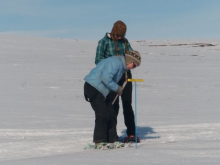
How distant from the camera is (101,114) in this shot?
5.84m

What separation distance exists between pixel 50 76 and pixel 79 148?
13.2m

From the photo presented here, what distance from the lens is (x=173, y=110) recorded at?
34.4 feet

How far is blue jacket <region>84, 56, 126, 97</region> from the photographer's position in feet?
18.2

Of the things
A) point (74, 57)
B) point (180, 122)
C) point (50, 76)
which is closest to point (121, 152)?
point (180, 122)

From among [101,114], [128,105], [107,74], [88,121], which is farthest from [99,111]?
[88,121]

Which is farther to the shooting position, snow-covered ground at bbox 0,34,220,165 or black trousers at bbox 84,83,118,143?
black trousers at bbox 84,83,118,143

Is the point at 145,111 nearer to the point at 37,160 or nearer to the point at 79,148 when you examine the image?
the point at 79,148

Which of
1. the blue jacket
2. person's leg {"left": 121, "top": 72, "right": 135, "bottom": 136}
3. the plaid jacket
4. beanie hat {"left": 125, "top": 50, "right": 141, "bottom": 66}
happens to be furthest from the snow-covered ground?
the plaid jacket

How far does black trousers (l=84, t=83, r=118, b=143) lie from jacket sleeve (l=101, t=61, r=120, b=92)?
26 centimetres

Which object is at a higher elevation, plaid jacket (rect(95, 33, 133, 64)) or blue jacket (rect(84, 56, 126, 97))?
plaid jacket (rect(95, 33, 133, 64))

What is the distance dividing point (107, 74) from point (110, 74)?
0.04 m

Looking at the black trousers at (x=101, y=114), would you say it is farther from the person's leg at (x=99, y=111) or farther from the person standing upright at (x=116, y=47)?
the person standing upright at (x=116, y=47)

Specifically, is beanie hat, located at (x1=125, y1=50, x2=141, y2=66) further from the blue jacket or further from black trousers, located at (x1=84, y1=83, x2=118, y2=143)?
black trousers, located at (x1=84, y1=83, x2=118, y2=143)

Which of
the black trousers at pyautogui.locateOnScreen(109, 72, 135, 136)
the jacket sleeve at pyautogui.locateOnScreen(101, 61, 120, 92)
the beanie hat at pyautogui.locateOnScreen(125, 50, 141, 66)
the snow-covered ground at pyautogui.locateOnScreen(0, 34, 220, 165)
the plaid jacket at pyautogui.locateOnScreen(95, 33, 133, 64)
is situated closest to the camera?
the snow-covered ground at pyautogui.locateOnScreen(0, 34, 220, 165)
